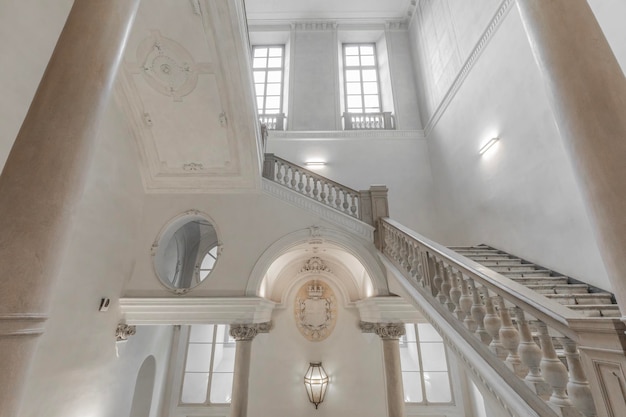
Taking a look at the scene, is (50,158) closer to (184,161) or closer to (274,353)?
(184,161)

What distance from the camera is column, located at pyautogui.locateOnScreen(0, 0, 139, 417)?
1105 millimetres

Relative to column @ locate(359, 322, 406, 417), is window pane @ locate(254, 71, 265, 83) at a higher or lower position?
higher

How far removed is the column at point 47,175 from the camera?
1105mm

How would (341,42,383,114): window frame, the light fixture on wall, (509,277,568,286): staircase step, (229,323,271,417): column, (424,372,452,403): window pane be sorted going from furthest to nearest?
(341,42,383,114): window frame, (424,372,452,403): window pane, the light fixture on wall, (229,323,271,417): column, (509,277,568,286): staircase step

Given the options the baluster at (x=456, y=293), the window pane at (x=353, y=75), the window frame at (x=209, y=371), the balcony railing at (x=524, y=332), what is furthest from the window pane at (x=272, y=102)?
the baluster at (x=456, y=293)

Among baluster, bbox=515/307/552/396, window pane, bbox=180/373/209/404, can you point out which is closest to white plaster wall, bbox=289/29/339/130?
window pane, bbox=180/373/209/404

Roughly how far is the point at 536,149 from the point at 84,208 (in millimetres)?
6765

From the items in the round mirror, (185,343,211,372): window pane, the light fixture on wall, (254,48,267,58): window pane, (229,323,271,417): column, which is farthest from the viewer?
(254,48,267,58): window pane

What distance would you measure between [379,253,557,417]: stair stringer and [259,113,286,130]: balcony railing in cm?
693

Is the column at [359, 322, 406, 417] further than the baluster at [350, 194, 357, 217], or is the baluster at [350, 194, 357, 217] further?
the baluster at [350, 194, 357, 217]

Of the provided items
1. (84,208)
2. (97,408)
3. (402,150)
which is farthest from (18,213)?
(402,150)

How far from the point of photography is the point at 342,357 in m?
7.13

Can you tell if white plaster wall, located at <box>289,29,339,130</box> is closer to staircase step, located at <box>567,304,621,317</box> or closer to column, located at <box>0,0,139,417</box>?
staircase step, located at <box>567,304,621,317</box>

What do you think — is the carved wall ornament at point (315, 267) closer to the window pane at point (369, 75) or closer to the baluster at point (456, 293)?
the baluster at point (456, 293)
